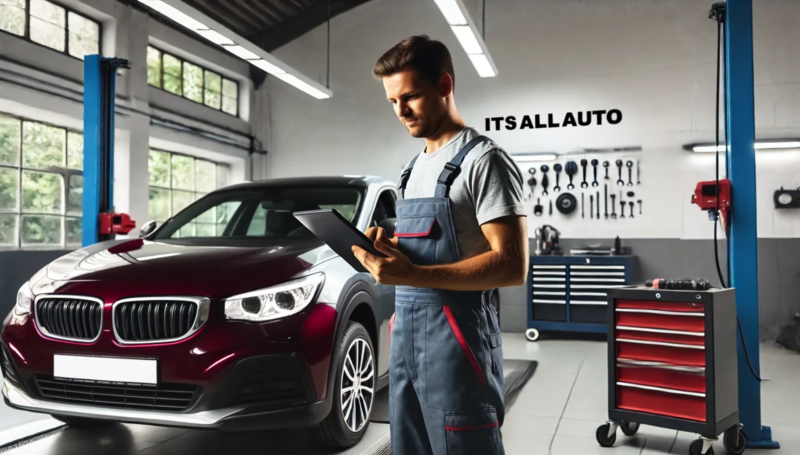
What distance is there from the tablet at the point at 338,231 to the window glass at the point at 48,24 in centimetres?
570

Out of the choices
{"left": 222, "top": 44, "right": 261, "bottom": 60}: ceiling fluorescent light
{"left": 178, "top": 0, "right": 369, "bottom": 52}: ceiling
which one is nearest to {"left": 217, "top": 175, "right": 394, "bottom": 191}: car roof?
{"left": 222, "top": 44, "right": 261, "bottom": 60}: ceiling fluorescent light

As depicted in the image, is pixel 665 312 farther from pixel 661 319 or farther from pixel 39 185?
pixel 39 185

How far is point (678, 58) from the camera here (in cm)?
673

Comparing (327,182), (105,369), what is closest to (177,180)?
(327,182)

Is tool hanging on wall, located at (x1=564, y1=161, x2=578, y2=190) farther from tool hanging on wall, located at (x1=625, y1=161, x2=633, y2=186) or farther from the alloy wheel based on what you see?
the alloy wheel

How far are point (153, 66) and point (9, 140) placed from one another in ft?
6.81

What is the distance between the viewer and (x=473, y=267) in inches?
45.8

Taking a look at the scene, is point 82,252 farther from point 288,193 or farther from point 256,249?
point 288,193

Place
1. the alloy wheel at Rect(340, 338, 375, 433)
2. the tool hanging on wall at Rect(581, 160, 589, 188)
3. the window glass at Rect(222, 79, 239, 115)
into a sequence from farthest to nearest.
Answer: the window glass at Rect(222, 79, 239, 115) < the tool hanging on wall at Rect(581, 160, 589, 188) < the alloy wheel at Rect(340, 338, 375, 433)

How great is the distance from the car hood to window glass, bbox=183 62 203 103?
5444mm

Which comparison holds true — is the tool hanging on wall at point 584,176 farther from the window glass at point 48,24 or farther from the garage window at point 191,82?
the window glass at point 48,24

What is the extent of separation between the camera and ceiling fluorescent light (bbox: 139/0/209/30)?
172 inches

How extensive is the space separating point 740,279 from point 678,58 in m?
4.51

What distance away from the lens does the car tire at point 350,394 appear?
2.59 meters
